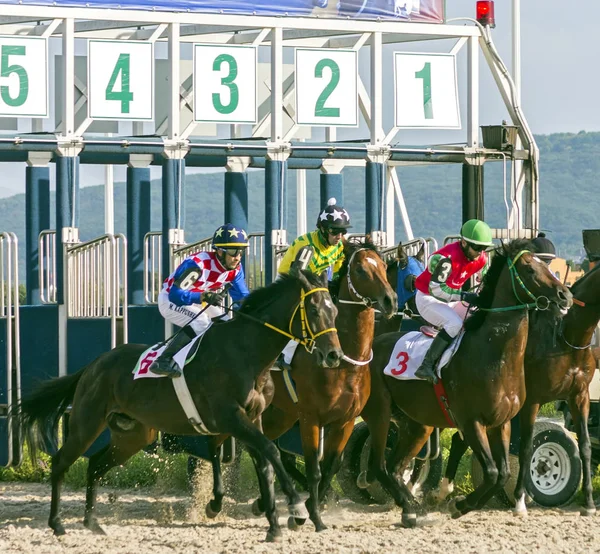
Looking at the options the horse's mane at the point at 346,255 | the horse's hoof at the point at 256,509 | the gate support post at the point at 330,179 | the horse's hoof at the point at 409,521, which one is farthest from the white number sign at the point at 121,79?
the horse's hoof at the point at 409,521

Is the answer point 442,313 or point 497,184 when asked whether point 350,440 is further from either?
point 497,184

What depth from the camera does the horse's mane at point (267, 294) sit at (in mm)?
7613

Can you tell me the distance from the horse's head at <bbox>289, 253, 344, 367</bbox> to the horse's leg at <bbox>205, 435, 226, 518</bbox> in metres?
1.60

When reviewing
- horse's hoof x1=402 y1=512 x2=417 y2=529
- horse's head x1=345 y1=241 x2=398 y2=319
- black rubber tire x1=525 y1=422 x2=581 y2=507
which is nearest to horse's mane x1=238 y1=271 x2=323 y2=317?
horse's head x1=345 y1=241 x2=398 y2=319

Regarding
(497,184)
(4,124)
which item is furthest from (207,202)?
(4,124)

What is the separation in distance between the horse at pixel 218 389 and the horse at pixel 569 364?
1.98m

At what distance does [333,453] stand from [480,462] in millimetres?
926

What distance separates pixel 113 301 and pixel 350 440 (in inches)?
79.7

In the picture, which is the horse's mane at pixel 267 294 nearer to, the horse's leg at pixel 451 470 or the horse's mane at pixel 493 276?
the horse's mane at pixel 493 276

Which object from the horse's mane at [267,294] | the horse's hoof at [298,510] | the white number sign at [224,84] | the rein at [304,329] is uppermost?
the white number sign at [224,84]

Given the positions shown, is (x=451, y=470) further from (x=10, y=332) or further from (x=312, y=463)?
(x=10, y=332)

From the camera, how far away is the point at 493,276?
815 cm

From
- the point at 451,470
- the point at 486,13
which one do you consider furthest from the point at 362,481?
the point at 486,13

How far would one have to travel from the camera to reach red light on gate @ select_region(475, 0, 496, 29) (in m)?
11.9
